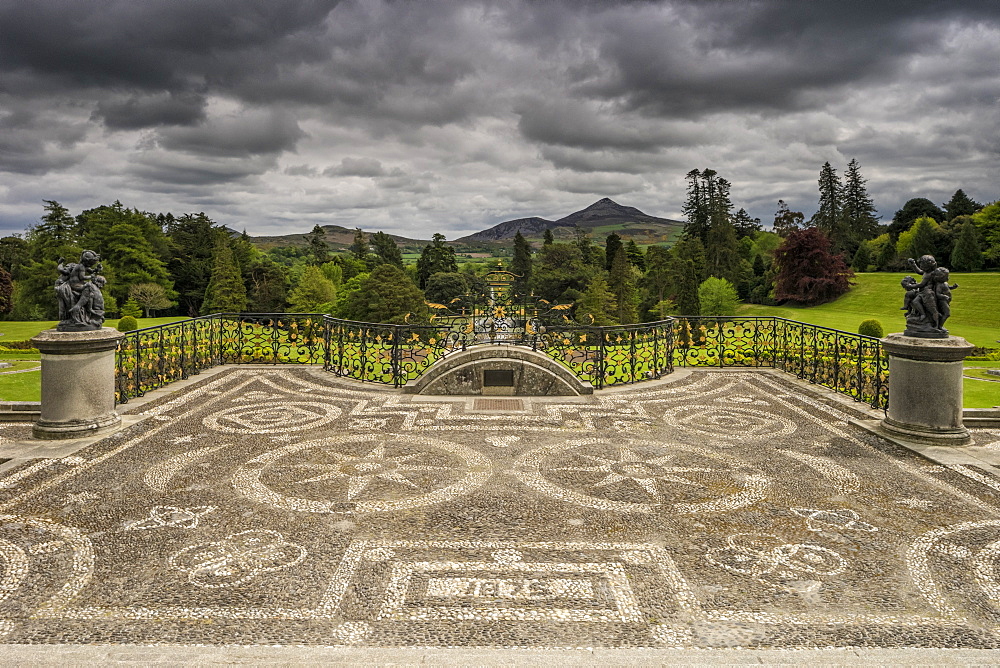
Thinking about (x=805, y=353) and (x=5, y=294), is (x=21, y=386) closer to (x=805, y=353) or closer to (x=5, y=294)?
(x=805, y=353)

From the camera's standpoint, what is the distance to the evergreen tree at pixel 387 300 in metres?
46.8

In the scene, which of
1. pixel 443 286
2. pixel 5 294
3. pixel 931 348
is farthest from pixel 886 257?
pixel 5 294

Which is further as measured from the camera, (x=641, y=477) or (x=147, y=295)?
(x=147, y=295)

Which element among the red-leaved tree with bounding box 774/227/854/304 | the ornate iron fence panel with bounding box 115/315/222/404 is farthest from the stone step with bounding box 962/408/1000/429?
the red-leaved tree with bounding box 774/227/854/304

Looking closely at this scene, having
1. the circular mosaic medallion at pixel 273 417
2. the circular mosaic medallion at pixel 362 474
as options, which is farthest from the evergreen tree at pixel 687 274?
the circular mosaic medallion at pixel 362 474

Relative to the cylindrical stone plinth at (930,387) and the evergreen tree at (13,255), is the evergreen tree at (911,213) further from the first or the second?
the evergreen tree at (13,255)

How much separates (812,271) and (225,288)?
48.7 metres

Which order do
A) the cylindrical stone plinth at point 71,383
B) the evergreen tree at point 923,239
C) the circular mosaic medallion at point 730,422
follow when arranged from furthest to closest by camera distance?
the evergreen tree at point 923,239, the circular mosaic medallion at point 730,422, the cylindrical stone plinth at point 71,383

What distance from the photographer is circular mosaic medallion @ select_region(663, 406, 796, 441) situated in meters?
7.66

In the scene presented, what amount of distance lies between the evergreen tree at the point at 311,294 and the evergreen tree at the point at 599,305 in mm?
25226

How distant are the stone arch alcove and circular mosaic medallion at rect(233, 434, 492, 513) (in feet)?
9.10

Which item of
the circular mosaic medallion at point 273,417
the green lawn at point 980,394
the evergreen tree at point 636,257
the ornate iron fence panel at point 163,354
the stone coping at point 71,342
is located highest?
the evergreen tree at point 636,257

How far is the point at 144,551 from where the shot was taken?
4.25 m

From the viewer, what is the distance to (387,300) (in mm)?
46812
